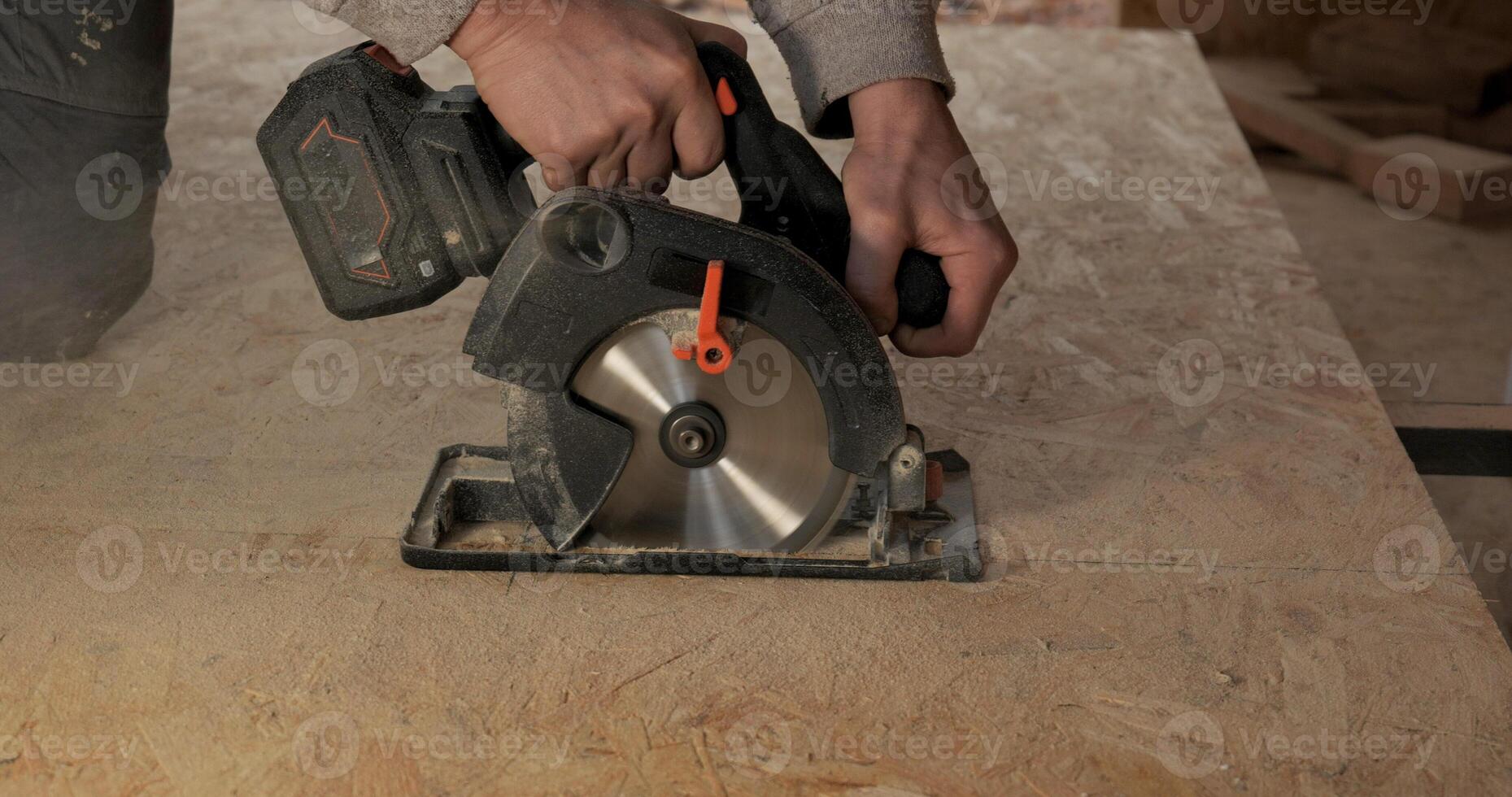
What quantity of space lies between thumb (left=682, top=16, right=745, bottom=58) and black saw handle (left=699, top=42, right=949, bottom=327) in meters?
0.10

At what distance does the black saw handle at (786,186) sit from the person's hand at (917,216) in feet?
0.08

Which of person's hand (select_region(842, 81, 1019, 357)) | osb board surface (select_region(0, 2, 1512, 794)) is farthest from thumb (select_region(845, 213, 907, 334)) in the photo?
osb board surface (select_region(0, 2, 1512, 794))

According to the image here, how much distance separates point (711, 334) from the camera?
62.2 inches

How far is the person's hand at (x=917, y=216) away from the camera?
1706mm

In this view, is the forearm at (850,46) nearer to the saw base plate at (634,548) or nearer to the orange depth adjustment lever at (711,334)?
the orange depth adjustment lever at (711,334)

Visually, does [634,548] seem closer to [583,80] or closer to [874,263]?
[874,263]

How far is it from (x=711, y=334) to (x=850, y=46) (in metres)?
0.56

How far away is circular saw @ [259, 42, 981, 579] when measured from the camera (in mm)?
1602

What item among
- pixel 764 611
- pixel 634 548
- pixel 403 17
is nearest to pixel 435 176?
pixel 403 17

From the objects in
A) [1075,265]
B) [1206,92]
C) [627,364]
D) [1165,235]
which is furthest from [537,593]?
[1206,92]

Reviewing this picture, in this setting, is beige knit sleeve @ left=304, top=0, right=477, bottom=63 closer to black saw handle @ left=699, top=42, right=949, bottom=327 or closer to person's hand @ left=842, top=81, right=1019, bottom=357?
black saw handle @ left=699, top=42, right=949, bottom=327

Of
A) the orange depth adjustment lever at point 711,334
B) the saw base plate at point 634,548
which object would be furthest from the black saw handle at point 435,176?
the saw base plate at point 634,548

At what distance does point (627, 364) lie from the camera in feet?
5.56

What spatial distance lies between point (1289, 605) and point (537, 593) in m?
1.06
